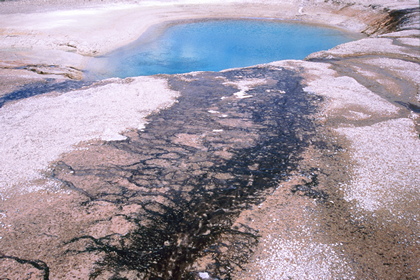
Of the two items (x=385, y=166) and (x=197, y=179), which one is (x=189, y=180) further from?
(x=385, y=166)

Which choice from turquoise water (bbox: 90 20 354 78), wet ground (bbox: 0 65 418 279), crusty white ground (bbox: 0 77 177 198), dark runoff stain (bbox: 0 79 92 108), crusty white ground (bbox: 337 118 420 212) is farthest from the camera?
turquoise water (bbox: 90 20 354 78)

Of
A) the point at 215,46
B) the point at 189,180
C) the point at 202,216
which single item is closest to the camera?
the point at 202,216

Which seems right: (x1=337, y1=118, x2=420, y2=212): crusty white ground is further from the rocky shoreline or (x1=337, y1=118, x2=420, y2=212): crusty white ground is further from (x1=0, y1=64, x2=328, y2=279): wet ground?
(x1=0, y1=64, x2=328, y2=279): wet ground

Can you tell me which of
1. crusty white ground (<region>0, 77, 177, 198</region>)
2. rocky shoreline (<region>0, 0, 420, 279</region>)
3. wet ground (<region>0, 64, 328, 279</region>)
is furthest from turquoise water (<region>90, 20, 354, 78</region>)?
wet ground (<region>0, 64, 328, 279</region>)

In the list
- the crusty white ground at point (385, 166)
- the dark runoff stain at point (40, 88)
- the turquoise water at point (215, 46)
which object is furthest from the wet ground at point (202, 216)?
the turquoise water at point (215, 46)

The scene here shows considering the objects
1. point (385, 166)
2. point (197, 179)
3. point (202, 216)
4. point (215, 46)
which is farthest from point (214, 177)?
point (215, 46)

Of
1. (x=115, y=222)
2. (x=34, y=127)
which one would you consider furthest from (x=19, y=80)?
(x=115, y=222)

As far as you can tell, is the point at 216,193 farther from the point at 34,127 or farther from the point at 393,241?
the point at 34,127
